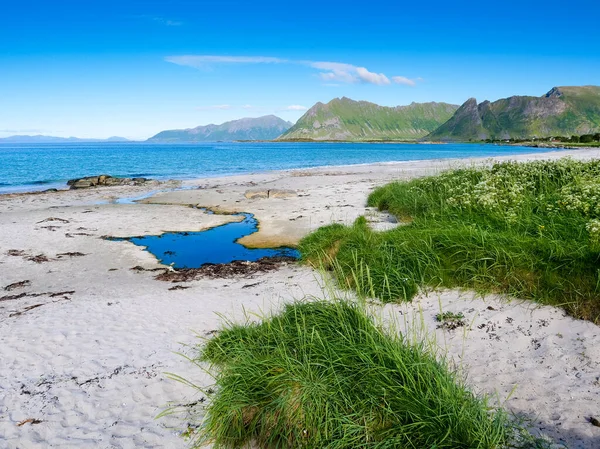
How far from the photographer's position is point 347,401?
4.25 meters

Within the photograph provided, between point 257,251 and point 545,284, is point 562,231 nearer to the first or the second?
point 545,284

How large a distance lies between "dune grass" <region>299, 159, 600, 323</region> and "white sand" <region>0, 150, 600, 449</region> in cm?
45

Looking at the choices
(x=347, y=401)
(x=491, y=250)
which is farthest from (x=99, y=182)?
(x=347, y=401)

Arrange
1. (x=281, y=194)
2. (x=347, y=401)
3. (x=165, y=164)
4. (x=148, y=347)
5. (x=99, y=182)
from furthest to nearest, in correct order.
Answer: (x=165, y=164), (x=99, y=182), (x=281, y=194), (x=148, y=347), (x=347, y=401)

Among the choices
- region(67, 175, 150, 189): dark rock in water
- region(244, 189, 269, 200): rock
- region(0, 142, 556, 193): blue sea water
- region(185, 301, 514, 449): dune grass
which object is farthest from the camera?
region(0, 142, 556, 193): blue sea water

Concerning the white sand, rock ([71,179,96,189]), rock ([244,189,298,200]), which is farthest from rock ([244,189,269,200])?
rock ([71,179,96,189])

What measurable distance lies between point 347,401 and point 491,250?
17.7ft

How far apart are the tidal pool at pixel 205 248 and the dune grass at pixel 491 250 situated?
89.9 inches

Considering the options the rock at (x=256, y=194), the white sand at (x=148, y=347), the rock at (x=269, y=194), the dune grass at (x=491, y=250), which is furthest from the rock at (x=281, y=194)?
the dune grass at (x=491, y=250)

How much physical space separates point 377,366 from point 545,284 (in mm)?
4627

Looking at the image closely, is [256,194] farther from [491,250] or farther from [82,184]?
[82,184]

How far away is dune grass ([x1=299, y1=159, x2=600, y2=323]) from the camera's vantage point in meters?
7.14

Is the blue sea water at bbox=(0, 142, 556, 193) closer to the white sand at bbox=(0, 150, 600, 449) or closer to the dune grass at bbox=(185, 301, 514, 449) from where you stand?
the white sand at bbox=(0, 150, 600, 449)

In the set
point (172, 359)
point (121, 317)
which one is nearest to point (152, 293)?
point (121, 317)
